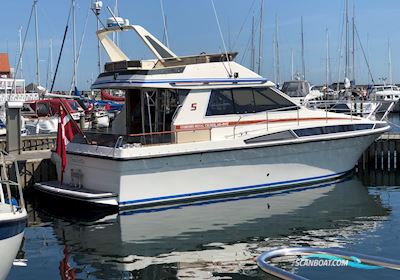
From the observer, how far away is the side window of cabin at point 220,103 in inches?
535

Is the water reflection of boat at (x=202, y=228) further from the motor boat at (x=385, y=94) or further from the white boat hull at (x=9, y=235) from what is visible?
the motor boat at (x=385, y=94)

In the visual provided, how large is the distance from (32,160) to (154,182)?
13.5 ft

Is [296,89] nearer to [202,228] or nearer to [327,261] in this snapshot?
[202,228]

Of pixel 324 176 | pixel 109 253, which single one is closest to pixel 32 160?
pixel 109 253

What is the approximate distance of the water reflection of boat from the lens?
29.8 feet

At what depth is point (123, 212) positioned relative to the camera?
12.1 meters

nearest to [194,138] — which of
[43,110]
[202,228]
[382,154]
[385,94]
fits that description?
[202,228]

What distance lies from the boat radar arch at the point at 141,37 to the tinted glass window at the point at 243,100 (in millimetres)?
1712

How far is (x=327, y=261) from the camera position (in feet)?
27.2

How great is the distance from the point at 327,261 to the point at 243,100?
253 inches

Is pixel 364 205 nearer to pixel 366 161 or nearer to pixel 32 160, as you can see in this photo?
pixel 366 161

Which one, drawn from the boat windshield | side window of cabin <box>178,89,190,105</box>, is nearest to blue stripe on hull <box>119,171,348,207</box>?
side window of cabin <box>178,89,190,105</box>

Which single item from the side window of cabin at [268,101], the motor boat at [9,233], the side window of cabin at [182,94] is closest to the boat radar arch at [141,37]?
the side window of cabin at [182,94]

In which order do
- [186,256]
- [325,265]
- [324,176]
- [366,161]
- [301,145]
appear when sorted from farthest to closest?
[366,161]
[324,176]
[301,145]
[186,256]
[325,265]
